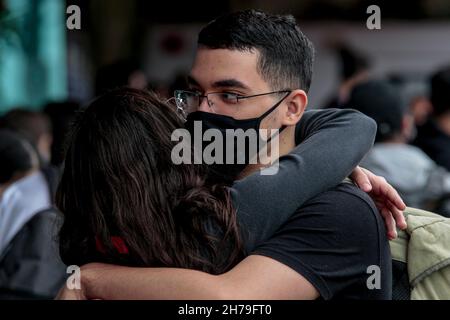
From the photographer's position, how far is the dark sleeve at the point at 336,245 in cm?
227

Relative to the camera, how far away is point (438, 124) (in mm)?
5559

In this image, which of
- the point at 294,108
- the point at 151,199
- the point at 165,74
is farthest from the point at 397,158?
the point at 165,74

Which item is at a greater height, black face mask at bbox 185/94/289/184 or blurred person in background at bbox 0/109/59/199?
black face mask at bbox 185/94/289/184

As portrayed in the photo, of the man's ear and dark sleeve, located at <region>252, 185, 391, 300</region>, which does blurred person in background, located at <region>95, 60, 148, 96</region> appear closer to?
the man's ear

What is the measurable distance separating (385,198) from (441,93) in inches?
126

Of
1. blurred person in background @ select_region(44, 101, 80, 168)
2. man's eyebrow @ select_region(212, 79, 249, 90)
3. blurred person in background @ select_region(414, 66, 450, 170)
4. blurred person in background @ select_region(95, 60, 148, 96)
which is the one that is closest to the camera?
man's eyebrow @ select_region(212, 79, 249, 90)

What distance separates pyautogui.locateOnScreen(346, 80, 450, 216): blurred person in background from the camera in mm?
4660

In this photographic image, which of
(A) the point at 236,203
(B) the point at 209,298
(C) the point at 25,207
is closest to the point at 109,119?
(A) the point at 236,203

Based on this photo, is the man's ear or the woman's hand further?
the man's ear

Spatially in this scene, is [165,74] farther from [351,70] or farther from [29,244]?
[29,244]

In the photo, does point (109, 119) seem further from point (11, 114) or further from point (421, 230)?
point (11, 114)

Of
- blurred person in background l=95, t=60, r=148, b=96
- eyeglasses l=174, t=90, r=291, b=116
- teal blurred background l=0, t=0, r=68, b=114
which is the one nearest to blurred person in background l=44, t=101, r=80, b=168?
blurred person in background l=95, t=60, r=148, b=96

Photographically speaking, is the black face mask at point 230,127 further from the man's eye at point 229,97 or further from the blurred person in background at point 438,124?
the blurred person in background at point 438,124

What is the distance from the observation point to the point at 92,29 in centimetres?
1368
